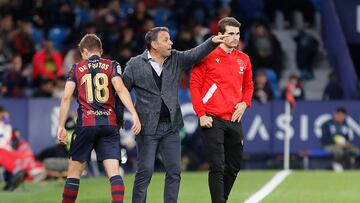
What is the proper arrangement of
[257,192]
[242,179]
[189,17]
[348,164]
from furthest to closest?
1. [189,17]
2. [348,164]
3. [242,179]
4. [257,192]

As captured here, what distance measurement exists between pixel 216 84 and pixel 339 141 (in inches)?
355

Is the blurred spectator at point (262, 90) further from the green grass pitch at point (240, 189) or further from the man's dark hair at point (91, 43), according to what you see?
the man's dark hair at point (91, 43)

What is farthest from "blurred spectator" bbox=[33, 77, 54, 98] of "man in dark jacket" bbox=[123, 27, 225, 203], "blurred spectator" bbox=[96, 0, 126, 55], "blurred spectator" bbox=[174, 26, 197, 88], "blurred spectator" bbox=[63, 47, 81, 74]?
"man in dark jacket" bbox=[123, 27, 225, 203]

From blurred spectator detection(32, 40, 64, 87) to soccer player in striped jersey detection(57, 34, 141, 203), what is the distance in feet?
37.5

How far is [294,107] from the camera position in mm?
21734

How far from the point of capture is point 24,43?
81.5 feet

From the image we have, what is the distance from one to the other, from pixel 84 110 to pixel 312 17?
14994mm

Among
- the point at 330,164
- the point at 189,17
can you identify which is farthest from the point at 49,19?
the point at 330,164

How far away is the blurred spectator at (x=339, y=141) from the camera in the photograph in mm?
21062

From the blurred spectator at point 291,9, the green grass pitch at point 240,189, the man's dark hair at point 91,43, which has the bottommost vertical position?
the green grass pitch at point 240,189

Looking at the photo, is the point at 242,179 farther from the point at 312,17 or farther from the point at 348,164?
the point at 312,17


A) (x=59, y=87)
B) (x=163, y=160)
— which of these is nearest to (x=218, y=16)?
(x=59, y=87)

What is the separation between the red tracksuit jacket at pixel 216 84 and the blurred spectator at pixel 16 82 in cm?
1068

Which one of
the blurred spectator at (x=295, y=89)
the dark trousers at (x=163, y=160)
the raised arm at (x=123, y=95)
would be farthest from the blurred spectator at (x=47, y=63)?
the raised arm at (x=123, y=95)
